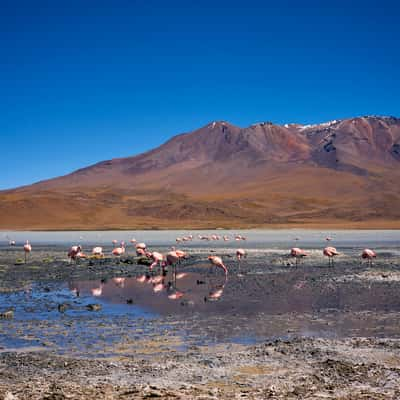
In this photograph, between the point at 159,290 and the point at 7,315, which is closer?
the point at 7,315

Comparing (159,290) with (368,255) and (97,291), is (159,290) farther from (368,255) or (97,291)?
(368,255)

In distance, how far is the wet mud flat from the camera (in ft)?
22.8

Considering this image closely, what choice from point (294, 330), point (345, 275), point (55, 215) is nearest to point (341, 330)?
point (294, 330)

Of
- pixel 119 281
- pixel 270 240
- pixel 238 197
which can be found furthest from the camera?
pixel 238 197

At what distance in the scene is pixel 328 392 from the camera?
6.64 metres

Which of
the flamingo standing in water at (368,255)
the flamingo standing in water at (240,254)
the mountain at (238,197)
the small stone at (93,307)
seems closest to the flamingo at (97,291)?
the small stone at (93,307)

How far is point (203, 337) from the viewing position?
9797 millimetres

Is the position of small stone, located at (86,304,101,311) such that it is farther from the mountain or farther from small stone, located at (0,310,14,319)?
the mountain

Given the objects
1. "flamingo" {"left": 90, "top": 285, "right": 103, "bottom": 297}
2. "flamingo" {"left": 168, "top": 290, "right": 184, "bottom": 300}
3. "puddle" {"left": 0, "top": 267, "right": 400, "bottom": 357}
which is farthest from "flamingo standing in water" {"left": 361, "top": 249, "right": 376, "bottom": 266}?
"flamingo" {"left": 90, "top": 285, "right": 103, "bottom": 297}

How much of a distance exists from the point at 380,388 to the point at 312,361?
1392mm

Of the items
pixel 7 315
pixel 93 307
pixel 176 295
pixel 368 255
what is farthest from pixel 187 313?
pixel 368 255

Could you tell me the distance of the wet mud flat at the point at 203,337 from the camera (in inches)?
273

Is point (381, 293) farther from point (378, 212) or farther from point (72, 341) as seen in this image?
point (378, 212)

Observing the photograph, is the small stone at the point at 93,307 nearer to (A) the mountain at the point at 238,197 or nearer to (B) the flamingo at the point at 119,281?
(B) the flamingo at the point at 119,281
